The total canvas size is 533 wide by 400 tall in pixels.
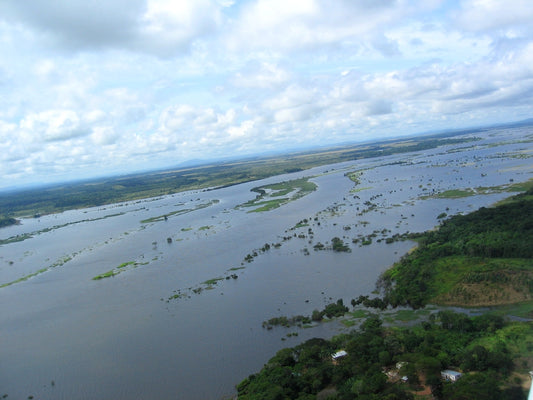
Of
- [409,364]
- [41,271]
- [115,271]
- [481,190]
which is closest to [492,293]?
[409,364]

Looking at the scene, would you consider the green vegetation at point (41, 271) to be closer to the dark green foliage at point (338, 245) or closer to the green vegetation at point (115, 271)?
the green vegetation at point (115, 271)

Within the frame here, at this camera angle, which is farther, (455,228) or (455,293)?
(455,228)

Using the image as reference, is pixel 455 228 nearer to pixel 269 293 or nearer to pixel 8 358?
pixel 269 293

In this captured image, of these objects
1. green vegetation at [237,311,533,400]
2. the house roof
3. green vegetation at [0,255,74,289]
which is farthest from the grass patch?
green vegetation at [0,255,74,289]

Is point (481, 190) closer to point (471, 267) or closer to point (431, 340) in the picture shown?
point (471, 267)

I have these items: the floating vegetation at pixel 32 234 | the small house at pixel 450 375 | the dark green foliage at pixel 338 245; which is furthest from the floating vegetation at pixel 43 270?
the small house at pixel 450 375

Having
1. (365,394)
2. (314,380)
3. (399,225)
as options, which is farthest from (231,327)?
(399,225)
